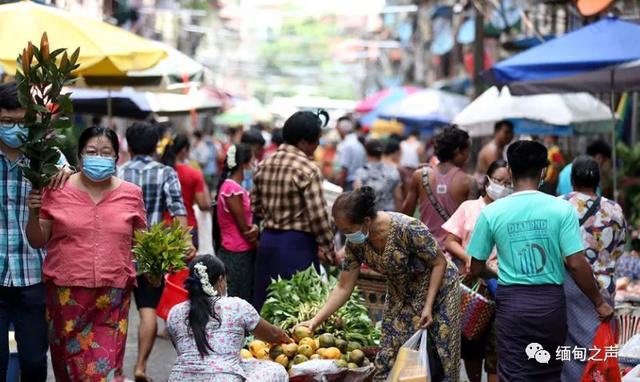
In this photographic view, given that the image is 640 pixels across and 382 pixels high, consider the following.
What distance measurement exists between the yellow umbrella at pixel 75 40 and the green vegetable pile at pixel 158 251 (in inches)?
80.5

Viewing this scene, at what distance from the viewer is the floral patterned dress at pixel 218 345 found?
6.07m

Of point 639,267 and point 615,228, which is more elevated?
point 615,228

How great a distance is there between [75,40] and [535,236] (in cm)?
402

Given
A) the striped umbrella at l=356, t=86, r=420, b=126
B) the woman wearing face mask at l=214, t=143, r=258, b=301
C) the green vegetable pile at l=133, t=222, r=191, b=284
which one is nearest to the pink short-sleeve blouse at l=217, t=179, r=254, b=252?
the woman wearing face mask at l=214, t=143, r=258, b=301

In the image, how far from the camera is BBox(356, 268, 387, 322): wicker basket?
8.70 meters

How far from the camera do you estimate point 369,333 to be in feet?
26.0

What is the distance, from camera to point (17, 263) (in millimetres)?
6703

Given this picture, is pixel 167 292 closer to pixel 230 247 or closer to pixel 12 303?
pixel 230 247

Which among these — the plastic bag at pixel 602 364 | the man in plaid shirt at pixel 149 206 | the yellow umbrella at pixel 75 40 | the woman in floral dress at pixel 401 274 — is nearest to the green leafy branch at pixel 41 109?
the woman in floral dress at pixel 401 274

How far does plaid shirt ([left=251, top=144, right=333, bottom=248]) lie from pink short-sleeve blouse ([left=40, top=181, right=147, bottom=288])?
2258 millimetres

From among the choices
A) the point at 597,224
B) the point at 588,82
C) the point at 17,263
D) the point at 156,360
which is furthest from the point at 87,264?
the point at 588,82

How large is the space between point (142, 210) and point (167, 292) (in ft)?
6.62

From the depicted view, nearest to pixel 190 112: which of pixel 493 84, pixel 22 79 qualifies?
pixel 493 84

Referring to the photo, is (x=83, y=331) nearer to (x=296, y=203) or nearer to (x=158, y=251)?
(x=158, y=251)
